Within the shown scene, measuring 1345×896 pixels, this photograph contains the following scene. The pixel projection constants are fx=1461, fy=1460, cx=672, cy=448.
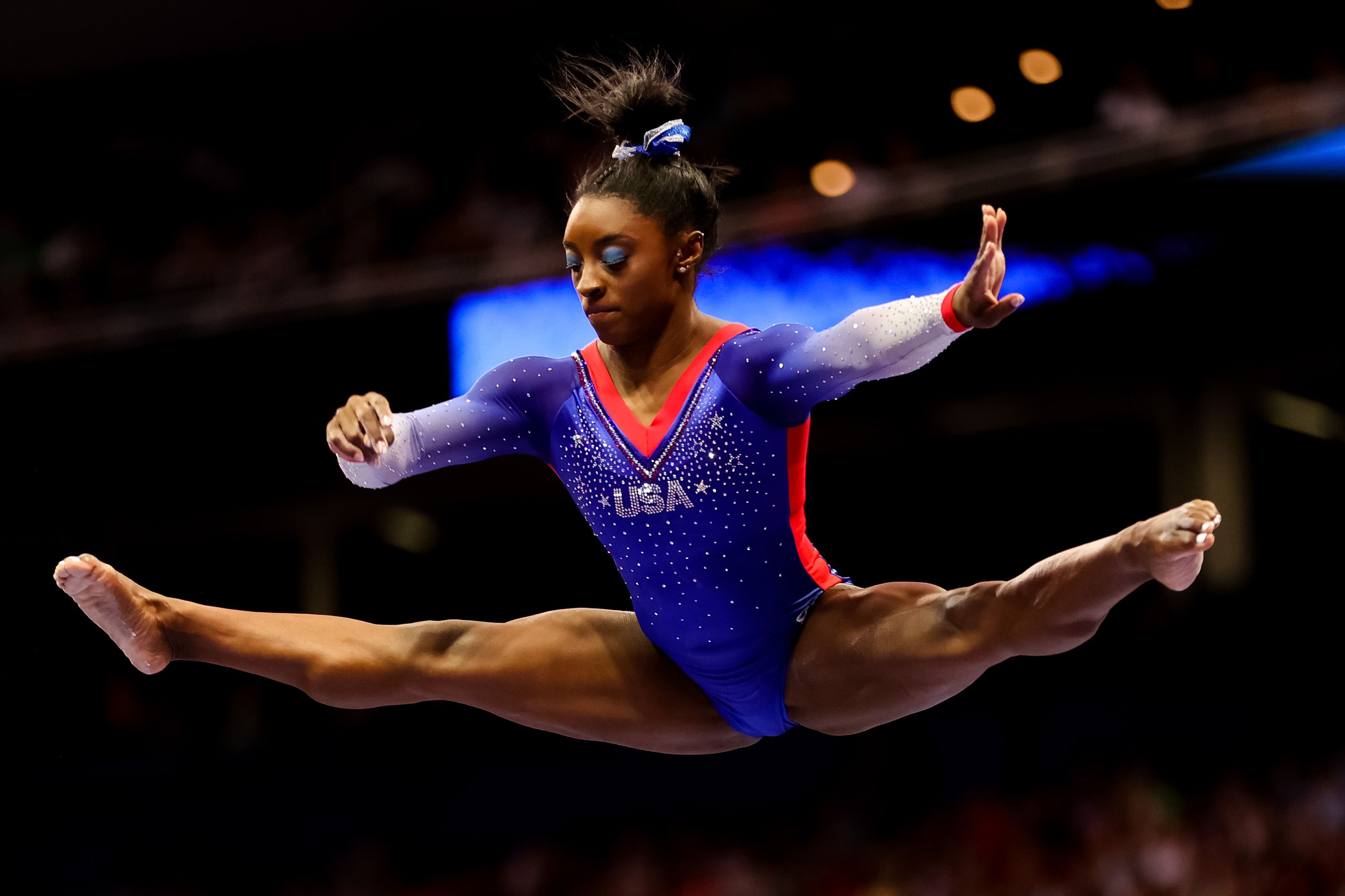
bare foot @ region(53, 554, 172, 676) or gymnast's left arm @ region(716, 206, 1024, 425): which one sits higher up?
gymnast's left arm @ region(716, 206, 1024, 425)

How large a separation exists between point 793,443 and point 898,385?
5.18 m

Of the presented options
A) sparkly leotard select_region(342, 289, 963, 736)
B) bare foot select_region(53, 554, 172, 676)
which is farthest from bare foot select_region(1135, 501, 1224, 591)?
bare foot select_region(53, 554, 172, 676)

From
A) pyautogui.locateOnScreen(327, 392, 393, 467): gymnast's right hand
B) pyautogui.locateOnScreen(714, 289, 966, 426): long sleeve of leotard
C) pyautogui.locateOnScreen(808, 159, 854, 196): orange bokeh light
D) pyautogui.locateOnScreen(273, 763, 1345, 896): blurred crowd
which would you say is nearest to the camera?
pyautogui.locateOnScreen(714, 289, 966, 426): long sleeve of leotard

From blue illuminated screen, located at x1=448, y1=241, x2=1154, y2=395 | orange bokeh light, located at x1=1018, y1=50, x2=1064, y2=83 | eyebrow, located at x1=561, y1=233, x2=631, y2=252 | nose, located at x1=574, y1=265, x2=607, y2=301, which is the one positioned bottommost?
nose, located at x1=574, y1=265, x2=607, y2=301

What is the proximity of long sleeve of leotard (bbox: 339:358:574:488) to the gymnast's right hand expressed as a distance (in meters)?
0.22

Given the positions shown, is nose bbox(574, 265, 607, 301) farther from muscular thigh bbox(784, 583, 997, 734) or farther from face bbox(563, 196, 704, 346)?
muscular thigh bbox(784, 583, 997, 734)

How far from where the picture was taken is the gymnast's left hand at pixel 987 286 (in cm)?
261

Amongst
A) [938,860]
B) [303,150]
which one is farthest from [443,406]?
[303,150]

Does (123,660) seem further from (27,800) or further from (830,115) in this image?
(830,115)

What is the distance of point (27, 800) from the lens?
790cm

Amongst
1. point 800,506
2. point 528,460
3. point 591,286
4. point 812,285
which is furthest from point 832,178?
point 591,286

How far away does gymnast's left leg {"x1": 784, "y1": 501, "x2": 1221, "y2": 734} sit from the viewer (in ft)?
8.46

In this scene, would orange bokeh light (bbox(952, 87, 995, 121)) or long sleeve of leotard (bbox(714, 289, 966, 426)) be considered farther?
orange bokeh light (bbox(952, 87, 995, 121))

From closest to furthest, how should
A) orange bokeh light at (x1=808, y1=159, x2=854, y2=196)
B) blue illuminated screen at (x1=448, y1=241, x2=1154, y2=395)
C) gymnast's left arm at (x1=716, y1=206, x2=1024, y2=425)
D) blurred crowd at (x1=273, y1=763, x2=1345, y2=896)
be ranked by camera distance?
gymnast's left arm at (x1=716, y1=206, x2=1024, y2=425) < blurred crowd at (x1=273, y1=763, x2=1345, y2=896) < blue illuminated screen at (x1=448, y1=241, x2=1154, y2=395) < orange bokeh light at (x1=808, y1=159, x2=854, y2=196)
